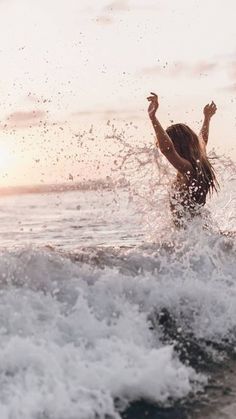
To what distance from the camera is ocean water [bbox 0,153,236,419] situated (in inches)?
202

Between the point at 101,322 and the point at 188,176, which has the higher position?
the point at 188,176

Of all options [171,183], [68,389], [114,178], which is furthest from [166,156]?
[68,389]

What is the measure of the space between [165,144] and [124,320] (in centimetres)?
274

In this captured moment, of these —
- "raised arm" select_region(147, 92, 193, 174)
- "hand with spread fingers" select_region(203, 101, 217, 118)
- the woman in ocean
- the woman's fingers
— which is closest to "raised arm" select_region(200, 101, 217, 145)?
"hand with spread fingers" select_region(203, 101, 217, 118)

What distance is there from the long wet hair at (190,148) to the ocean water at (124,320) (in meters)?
0.54

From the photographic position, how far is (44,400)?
16.0 ft

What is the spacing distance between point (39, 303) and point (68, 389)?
134 cm

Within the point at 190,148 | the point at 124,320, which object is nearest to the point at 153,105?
the point at 190,148

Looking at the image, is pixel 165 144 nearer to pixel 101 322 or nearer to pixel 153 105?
pixel 153 105

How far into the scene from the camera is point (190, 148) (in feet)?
28.4

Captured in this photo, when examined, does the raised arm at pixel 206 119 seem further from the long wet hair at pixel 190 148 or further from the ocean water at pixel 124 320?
the long wet hair at pixel 190 148

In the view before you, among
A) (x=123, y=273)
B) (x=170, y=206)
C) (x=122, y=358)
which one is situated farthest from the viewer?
(x=170, y=206)

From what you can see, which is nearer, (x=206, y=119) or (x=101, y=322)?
(x=101, y=322)

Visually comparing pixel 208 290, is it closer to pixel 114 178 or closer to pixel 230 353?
pixel 230 353
